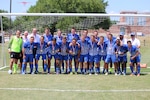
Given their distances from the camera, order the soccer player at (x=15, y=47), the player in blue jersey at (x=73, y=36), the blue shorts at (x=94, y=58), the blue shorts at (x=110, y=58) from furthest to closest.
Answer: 1. the player in blue jersey at (x=73, y=36)
2. the blue shorts at (x=94, y=58)
3. the soccer player at (x=15, y=47)
4. the blue shorts at (x=110, y=58)

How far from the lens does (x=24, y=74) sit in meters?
14.8

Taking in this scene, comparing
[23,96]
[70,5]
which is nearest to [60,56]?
[23,96]

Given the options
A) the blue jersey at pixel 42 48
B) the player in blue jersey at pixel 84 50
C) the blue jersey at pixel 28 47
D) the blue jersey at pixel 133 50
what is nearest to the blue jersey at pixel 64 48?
the player in blue jersey at pixel 84 50

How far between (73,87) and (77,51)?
3715 millimetres

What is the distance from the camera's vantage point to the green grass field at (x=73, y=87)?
32.3ft

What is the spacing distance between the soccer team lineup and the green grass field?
79 cm

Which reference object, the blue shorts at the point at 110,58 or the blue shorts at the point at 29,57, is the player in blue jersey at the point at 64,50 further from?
the blue shorts at the point at 110,58

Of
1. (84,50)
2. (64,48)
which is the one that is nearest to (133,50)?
(84,50)

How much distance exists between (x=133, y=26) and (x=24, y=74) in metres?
6.39

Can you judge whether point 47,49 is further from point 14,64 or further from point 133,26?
point 133,26

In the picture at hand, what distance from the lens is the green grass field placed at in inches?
387

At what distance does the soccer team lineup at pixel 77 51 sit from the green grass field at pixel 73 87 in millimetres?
789

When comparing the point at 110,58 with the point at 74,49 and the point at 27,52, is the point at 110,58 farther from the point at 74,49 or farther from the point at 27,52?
the point at 27,52

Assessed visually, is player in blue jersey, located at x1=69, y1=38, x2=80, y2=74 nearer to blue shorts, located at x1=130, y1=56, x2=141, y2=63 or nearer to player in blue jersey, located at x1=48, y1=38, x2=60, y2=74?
player in blue jersey, located at x1=48, y1=38, x2=60, y2=74
